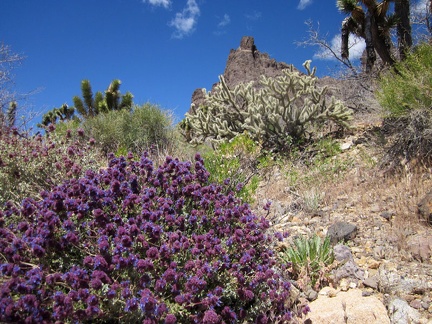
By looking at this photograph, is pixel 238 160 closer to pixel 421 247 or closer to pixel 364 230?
pixel 364 230

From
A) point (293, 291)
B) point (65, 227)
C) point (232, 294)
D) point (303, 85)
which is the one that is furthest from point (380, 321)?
point (303, 85)

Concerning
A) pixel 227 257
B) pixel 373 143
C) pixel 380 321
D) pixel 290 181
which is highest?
pixel 373 143

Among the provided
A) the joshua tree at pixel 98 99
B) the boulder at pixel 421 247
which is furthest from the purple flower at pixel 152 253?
the joshua tree at pixel 98 99

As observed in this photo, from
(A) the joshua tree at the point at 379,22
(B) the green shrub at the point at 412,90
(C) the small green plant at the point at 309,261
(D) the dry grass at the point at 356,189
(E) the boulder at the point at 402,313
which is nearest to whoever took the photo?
(E) the boulder at the point at 402,313

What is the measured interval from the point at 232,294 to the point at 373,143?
490 cm

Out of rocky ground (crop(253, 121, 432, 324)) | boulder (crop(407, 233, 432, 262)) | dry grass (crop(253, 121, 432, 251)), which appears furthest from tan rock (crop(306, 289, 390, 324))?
dry grass (crop(253, 121, 432, 251))

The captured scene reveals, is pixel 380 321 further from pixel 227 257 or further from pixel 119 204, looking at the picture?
pixel 119 204

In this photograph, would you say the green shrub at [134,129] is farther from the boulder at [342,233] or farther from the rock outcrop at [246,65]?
the rock outcrop at [246,65]

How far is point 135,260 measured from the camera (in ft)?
7.35

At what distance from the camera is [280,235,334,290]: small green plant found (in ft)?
10.7

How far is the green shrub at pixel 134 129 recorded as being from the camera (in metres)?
9.69

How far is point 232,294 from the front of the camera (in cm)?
262

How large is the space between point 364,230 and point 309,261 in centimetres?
101

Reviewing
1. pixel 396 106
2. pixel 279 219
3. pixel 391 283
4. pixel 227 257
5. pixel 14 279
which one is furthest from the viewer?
pixel 396 106
